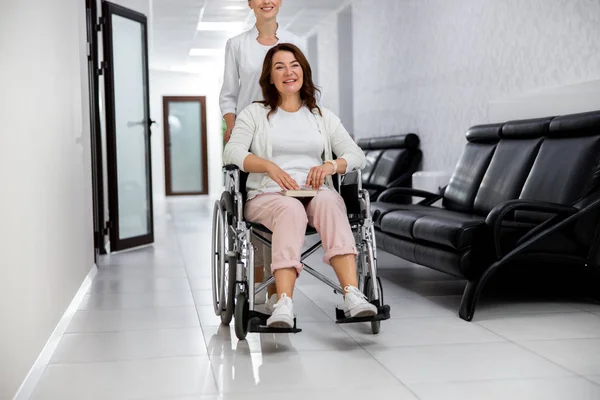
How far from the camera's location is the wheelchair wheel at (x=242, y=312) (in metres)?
2.91

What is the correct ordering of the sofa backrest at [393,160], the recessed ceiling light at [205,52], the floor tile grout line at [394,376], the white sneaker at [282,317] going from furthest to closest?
the recessed ceiling light at [205,52]
the sofa backrest at [393,160]
the white sneaker at [282,317]
the floor tile grout line at [394,376]

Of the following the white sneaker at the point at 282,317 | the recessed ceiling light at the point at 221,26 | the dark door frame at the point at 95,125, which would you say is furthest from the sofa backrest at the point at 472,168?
the recessed ceiling light at the point at 221,26

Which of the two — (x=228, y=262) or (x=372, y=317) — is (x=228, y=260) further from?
(x=372, y=317)

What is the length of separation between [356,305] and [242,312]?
1.38 feet

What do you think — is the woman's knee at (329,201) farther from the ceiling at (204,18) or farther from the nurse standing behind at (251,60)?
the ceiling at (204,18)

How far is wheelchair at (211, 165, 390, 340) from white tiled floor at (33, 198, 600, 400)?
0.11 metres

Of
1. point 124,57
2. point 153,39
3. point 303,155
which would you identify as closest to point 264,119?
point 303,155

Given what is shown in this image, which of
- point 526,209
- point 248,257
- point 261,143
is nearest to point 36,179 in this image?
point 248,257

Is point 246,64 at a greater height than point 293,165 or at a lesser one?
greater

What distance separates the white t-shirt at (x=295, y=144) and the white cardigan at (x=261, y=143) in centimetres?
3

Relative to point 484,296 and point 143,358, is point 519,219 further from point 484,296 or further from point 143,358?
point 143,358

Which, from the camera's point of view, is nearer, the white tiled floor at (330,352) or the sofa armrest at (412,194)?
the white tiled floor at (330,352)

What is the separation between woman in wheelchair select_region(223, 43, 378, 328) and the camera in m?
2.97

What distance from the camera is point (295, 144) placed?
3.24 metres
